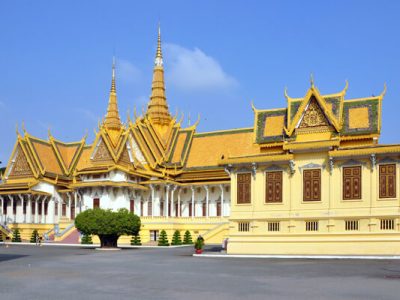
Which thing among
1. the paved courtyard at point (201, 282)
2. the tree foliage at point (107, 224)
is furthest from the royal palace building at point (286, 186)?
the tree foliage at point (107, 224)

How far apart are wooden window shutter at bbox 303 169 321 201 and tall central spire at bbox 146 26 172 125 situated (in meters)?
33.8

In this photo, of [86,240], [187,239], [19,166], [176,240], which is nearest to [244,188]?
[176,240]

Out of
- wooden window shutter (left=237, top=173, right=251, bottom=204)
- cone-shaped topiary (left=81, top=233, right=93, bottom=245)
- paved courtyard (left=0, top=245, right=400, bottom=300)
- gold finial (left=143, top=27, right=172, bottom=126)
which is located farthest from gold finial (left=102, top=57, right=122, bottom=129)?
paved courtyard (left=0, top=245, right=400, bottom=300)

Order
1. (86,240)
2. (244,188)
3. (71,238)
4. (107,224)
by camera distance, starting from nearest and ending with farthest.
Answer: (244,188)
(107,224)
(86,240)
(71,238)

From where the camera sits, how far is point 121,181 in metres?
54.1

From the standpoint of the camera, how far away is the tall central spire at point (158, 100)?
65.3 metres

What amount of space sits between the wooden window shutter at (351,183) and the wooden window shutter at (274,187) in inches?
143

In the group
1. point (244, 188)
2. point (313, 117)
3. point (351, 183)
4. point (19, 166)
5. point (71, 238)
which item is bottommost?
point (71, 238)

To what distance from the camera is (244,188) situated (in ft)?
114

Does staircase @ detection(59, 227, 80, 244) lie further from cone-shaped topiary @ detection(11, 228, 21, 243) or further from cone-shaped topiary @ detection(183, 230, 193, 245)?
cone-shaped topiary @ detection(183, 230, 193, 245)

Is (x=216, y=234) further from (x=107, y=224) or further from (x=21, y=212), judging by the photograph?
(x=21, y=212)

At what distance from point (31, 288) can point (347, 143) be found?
2226cm

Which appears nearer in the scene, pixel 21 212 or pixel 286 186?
pixel 286 186

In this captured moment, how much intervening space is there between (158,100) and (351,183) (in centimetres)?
3776
